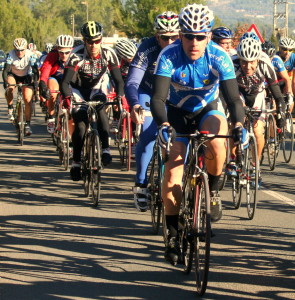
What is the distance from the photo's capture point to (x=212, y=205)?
7.16 metres

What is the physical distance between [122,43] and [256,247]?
20.4 ft

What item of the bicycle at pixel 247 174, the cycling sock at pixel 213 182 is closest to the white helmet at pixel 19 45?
the bicycle at pixel 247 174

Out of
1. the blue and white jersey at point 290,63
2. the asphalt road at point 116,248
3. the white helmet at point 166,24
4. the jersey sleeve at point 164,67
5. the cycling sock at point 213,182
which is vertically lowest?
the asphalt road at point 116,248

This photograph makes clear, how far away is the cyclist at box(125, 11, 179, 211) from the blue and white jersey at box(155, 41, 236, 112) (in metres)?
1.30

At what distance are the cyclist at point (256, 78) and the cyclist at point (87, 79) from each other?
5.00 ft

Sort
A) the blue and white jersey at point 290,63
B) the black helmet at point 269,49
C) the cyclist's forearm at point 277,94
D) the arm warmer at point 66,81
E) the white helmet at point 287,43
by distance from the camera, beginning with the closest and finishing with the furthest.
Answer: the arm warmer at point 66,81
the cyclist's forearm at point 277,94
the black helmet at point 269,49
the white helmet at point 287,43
the blue and white jersey at point 290,63

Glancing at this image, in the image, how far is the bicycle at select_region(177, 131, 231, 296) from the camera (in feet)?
21.5

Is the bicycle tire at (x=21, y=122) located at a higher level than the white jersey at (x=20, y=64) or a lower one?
lower

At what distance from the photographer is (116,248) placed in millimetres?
8203

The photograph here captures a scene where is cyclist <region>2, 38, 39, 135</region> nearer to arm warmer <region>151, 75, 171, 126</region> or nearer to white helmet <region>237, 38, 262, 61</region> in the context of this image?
white helmet <region>237, 38, 262, 61</region>

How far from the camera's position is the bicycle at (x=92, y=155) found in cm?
1058

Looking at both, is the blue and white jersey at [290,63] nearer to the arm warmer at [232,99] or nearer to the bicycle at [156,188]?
the bicycle at [156,188]

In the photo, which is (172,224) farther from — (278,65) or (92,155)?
(278,65)

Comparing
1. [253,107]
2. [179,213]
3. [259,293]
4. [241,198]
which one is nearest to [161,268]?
[179,213]
